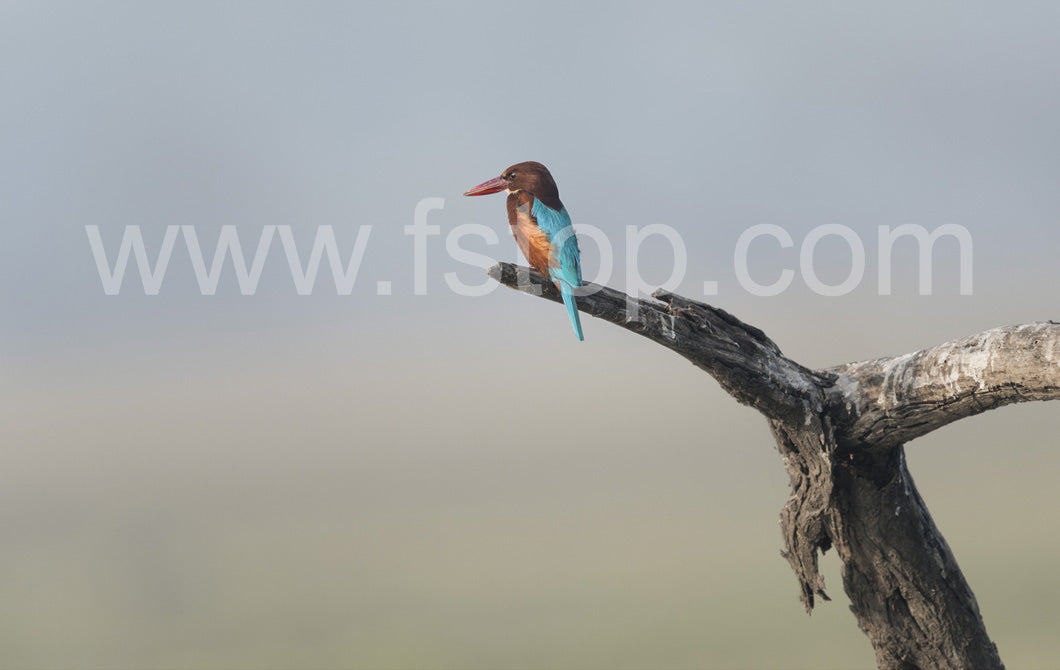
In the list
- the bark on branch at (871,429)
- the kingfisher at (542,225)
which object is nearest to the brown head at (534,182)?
the kingfisher at (542,225)

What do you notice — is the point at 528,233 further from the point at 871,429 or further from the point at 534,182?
the point at 871,429

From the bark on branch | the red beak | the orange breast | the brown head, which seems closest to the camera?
the bark on branch

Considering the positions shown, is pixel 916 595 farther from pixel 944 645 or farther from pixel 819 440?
pixel 819 440

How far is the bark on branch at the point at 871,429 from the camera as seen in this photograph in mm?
3203

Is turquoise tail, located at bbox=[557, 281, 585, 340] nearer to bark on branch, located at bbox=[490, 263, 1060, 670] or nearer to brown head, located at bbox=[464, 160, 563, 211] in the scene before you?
bark on branch, located at bbox=[490, 263, 1060, 670]

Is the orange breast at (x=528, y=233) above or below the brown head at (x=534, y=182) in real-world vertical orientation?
below

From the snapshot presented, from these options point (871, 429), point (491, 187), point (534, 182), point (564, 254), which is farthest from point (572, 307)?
point (871, 429)

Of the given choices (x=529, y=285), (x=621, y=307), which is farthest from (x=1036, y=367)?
(x=529, y=285)

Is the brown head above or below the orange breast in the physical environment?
above

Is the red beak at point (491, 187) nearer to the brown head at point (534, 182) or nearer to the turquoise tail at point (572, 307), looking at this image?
the brown head at point (534, 182)

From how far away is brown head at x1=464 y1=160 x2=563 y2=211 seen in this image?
3.52 meters

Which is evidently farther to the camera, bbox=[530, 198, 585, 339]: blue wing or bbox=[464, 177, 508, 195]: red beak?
bbox=[464, 177, 508, 195]: red beak

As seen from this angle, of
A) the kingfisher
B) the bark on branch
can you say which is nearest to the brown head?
the kingfisher

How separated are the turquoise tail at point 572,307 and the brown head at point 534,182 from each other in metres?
0.42
